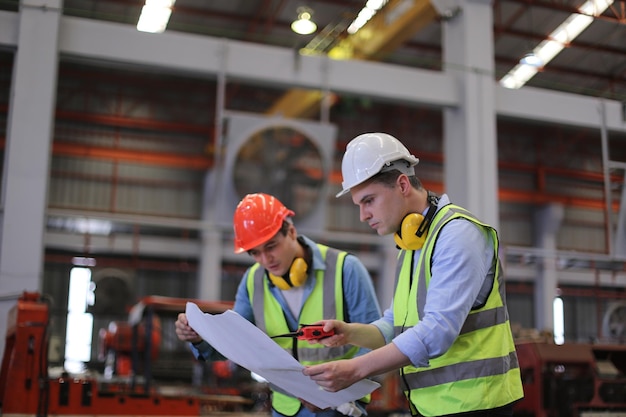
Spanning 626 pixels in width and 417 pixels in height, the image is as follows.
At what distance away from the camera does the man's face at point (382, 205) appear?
2.50 m

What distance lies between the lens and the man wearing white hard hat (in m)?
2.17

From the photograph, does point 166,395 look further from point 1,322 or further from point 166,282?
point 166,282

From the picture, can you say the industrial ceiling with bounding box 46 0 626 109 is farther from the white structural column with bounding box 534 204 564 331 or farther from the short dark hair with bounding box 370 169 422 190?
the short dark hair with bounding box 370 169 422 190

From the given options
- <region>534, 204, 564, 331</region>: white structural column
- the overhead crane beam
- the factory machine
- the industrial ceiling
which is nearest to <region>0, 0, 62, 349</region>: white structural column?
the factory machine

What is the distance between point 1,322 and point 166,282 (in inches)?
486

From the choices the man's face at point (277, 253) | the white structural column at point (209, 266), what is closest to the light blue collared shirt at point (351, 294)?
the man's face at point (277, 253)

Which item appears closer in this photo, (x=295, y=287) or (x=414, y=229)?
(x=414, y=229)

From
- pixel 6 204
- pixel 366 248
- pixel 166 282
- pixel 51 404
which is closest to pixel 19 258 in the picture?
pixel 6 204

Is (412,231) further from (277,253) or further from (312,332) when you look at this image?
(277,253)

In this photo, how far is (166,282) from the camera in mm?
18828

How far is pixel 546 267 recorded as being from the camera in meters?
19.3

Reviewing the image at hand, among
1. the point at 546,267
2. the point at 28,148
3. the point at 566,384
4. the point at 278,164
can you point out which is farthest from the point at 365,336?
the point at 546,267

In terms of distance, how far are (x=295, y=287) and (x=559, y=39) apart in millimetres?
11301

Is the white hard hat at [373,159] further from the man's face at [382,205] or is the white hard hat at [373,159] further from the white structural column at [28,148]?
the white structural column at [28,148]
